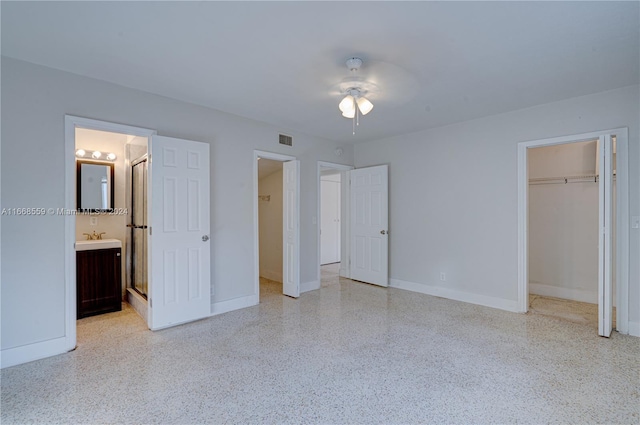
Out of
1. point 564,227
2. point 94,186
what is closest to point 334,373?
point 94,186

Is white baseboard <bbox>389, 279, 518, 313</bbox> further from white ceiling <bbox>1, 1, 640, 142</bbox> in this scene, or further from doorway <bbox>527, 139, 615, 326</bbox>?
white ceiling <bbox>1, 1, 640, 142</bbox>

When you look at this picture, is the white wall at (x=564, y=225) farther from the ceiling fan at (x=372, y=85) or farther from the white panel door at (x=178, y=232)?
the white panel door at (x=178, y=232)

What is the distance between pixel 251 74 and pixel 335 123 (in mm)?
1772

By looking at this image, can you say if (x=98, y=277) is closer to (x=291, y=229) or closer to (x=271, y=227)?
(x=291, y=229)

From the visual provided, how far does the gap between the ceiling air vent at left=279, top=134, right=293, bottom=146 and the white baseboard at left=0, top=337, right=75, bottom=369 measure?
3338mm

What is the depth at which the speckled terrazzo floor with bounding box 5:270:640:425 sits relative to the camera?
1.99 m

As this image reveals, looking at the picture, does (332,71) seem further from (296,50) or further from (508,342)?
(508,342)

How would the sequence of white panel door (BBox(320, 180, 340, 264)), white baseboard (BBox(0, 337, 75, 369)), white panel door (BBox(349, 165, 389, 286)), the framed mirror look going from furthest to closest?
white panel door (BBox(320, 180, 340, 264)), white panel door (BBox(349, 165, 389, 286)), the framed mirror, white baseboard (BBox(0, 337, 75, 369))

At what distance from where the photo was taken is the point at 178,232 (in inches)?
137

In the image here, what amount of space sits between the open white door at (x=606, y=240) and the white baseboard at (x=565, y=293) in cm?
143

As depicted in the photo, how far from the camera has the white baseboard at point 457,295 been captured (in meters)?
4.03

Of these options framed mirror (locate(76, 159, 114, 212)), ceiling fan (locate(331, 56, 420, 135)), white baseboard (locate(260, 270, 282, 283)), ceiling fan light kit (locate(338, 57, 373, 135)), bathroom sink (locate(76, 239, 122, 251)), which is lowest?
white baseboard (locate(260, 270, 282, 283))

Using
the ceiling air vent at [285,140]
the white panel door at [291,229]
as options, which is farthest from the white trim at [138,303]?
the ceiling air vent at [285,140]

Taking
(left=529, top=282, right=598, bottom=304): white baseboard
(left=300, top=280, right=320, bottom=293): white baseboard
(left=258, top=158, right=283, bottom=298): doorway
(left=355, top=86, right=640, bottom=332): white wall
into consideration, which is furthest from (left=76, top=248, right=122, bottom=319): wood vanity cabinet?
(left=529, top=282, right=598, bottom=304): white baseboard
